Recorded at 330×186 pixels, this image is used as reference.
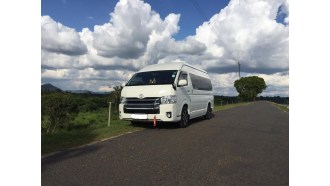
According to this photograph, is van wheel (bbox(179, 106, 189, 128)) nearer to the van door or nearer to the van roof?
the van door

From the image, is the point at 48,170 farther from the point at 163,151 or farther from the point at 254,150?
the point at 254,150

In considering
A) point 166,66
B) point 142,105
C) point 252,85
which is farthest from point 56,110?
point 252,85

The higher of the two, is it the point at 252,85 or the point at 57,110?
the point at 252,85

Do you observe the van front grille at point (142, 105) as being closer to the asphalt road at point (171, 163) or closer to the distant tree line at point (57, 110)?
the asphalt road at point (171, 163)

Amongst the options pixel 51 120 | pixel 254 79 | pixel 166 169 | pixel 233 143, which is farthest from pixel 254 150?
pixel 254 79

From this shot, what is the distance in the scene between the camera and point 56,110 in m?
16.7

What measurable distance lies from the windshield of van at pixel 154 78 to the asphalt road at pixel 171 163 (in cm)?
295

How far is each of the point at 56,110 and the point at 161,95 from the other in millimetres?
9294

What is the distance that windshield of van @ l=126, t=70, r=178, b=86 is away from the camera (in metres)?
10.3

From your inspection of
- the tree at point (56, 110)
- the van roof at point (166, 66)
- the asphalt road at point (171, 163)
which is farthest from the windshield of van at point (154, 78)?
the tree at point (56, 110)

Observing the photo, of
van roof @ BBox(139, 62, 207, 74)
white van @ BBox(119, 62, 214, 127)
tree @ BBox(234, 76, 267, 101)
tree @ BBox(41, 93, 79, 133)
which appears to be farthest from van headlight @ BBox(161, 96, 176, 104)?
tree @ BBox(234, 76, 267, 101)

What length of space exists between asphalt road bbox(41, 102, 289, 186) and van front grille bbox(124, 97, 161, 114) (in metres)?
2.01

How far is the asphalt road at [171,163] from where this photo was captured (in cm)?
429

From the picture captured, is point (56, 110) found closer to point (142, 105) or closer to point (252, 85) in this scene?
point (142, 105)
